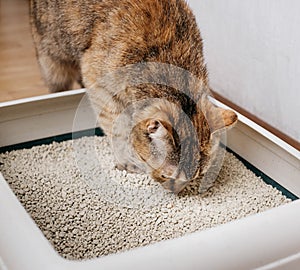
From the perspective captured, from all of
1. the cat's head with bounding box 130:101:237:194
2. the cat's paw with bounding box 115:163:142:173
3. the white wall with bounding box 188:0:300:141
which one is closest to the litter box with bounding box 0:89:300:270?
the cat's head with bounding box 130:101:237:194

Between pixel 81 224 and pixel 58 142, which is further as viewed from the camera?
pixel 58 142

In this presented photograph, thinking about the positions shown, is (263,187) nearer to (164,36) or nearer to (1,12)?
(164,36)

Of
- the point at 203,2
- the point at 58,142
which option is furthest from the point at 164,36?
the point at 203,2

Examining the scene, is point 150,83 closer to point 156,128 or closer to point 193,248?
point 156,128

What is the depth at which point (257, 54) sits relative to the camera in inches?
80.5

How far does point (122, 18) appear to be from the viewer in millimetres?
1656

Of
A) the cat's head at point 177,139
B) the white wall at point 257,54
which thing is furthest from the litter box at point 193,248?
the white wall at point 257,54

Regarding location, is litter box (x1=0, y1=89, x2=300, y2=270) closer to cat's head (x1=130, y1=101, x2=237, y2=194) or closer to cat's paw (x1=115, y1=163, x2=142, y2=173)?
cat's head (x1=130, y1=101, x2=237, y2=194)

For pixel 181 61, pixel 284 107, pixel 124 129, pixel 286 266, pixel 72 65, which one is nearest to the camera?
pixel 286 266

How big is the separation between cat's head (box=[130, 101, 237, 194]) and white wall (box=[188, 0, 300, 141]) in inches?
18.8

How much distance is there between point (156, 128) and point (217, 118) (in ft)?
0.71

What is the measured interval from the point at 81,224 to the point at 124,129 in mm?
302

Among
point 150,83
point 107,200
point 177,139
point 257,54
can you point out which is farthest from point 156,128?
point 257,54

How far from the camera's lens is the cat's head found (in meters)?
1.40
